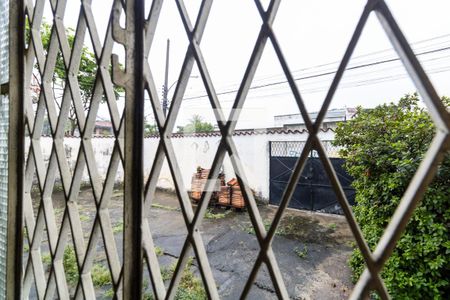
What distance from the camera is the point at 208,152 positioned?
7.21 metres

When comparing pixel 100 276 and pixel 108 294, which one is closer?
pixel 108 294

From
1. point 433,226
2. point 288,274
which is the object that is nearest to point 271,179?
point 288,274

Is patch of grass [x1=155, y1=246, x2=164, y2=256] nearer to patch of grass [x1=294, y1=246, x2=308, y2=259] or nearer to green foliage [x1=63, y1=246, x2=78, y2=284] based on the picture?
green foliage [x1=63, y1=246, x2=78, y2=284]

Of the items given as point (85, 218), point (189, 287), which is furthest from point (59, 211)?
point (189, 287)

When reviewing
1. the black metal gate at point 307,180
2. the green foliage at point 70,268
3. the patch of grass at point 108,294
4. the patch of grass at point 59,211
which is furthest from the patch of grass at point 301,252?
the patch of grass at point 59,211

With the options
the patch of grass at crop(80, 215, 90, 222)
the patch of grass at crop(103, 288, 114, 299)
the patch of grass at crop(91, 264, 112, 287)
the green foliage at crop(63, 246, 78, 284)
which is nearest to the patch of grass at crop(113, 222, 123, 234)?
the patch of grass at crop(80, 215, 90, 222)

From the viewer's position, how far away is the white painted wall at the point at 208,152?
249 inches

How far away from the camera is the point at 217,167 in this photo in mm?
560

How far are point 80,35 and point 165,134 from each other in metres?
0.48

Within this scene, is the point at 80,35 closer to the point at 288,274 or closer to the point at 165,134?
the point at 165,134

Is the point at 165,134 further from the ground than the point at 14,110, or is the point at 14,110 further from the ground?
the point at 14,110

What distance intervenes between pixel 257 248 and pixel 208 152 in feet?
13.1

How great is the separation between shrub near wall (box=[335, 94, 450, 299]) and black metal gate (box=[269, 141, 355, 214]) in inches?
100

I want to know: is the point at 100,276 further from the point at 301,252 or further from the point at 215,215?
the point at 215,215
